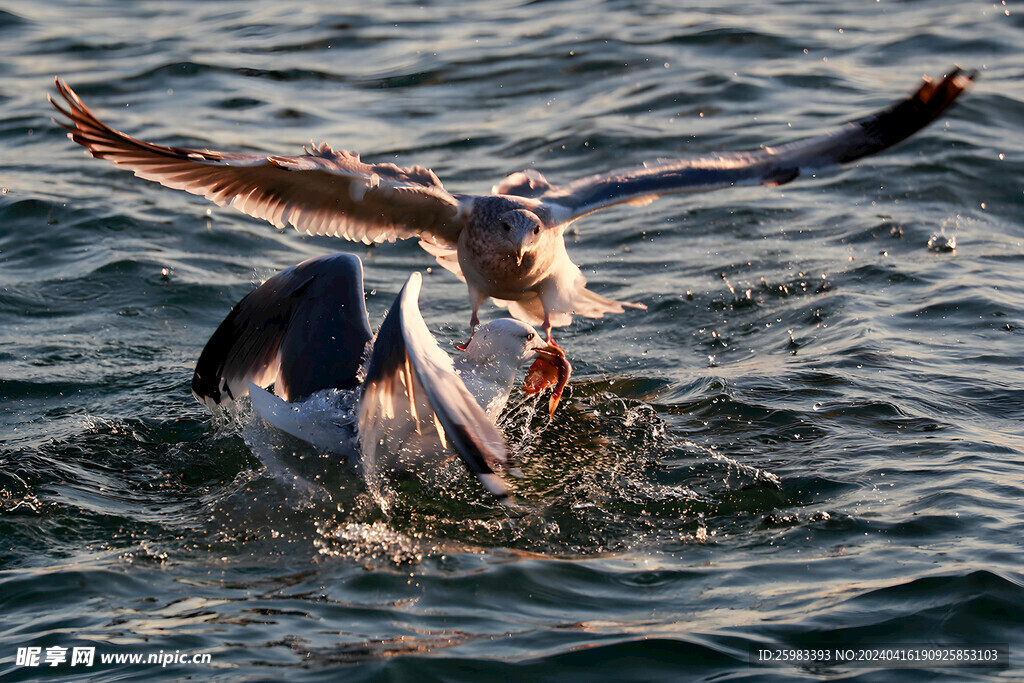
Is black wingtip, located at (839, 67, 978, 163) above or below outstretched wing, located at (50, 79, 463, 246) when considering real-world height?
above

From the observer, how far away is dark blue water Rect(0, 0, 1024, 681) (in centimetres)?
396

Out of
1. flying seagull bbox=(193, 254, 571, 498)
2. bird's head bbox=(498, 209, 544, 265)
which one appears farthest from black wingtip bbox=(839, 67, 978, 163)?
flying seagull bbox=(193, 254, 571, 498)

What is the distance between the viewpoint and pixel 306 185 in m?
5.95

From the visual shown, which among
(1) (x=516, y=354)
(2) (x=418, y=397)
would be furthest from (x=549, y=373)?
(2) (x=418, y=397)

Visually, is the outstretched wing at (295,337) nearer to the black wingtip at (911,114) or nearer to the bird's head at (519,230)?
the bird's head at (519,230)

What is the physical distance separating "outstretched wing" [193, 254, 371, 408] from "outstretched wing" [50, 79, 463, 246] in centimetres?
38

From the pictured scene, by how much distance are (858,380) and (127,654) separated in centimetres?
417

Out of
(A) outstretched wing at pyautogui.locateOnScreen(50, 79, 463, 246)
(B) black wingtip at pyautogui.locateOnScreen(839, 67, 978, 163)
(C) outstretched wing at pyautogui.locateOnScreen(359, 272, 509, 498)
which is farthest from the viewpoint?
(B) black wingtip at pyautogui.locateOnScreen(839, 67, 978, 163)

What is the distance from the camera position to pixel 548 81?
12508 millimetres

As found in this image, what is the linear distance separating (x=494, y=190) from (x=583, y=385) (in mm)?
1246

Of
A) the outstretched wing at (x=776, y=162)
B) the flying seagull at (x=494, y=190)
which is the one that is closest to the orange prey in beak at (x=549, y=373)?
the flying seagull at (x=494, y=190)

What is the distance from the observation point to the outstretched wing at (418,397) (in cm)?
395

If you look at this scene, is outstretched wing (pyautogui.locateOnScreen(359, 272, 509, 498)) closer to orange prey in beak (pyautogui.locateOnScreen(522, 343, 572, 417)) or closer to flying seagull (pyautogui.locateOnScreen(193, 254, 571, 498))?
flying seagull (pyautogui.locateOnScreen(193, 254, 571, 498))

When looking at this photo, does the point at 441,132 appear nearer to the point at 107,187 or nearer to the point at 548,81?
the point at 548,81
